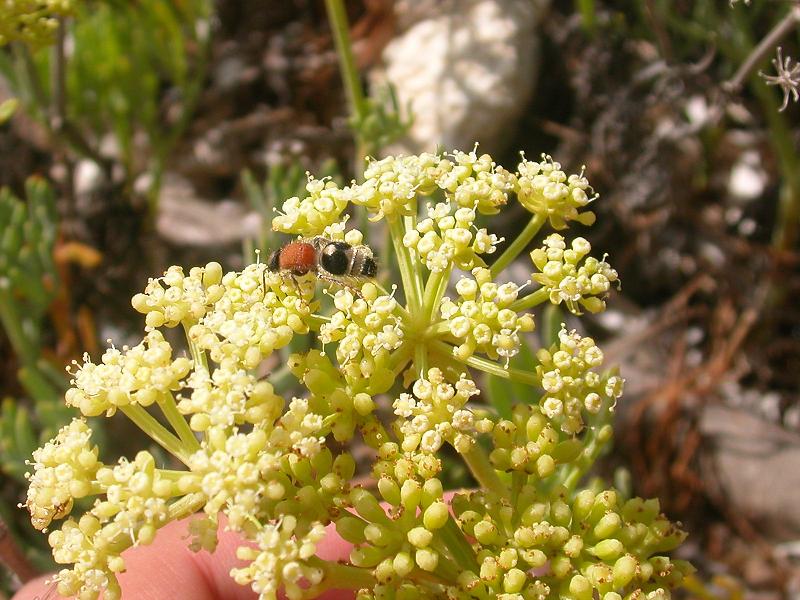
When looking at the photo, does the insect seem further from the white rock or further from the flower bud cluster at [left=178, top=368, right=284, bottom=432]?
the white rock

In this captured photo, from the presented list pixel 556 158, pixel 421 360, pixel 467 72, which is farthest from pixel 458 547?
pixel 467 72

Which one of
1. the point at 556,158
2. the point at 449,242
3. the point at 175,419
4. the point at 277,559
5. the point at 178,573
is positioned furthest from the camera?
the point at 556,158

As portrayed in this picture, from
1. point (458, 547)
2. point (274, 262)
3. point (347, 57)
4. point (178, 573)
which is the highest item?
point (347, 57)

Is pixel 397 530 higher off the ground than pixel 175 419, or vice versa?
pixel 175 419

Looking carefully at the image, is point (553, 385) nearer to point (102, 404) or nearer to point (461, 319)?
point (461, 319)

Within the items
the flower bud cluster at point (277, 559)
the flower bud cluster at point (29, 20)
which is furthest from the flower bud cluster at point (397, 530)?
the flower bud cluster at point (29, 20)

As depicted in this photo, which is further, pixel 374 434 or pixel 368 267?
pixel 368 267

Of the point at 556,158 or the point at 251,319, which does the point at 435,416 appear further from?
the point at 556,158

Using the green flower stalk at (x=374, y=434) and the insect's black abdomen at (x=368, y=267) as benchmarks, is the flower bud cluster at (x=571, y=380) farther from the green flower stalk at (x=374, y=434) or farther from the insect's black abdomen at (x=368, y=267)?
the insect's black abdomen at (x=368, y=267)
